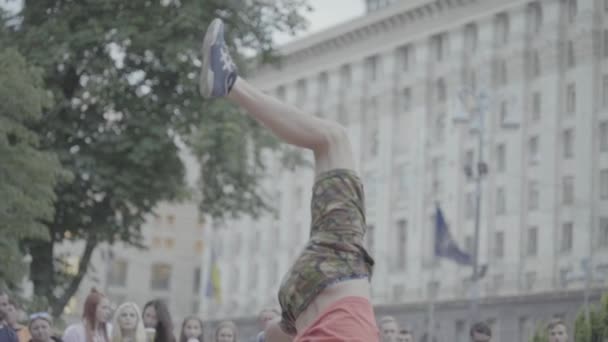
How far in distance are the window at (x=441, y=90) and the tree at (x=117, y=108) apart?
151 ft

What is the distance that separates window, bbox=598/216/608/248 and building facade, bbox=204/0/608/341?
0.09 metres

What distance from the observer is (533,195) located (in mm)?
75938

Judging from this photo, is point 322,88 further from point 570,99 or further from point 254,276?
point 570,99

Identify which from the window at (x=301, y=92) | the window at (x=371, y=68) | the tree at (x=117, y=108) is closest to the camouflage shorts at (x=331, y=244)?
the tree at (x=117, y=108)

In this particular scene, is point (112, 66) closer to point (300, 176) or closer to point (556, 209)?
point (556, 209)

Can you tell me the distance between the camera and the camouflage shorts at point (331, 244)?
7.21m

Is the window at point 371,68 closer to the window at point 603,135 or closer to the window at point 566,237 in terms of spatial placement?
the window at point 566,237

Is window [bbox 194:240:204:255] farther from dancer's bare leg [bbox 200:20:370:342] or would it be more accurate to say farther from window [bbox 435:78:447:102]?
dancer's bare leg [bbox 200:20:370:342]

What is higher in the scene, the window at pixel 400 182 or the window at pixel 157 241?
the window at pixel 157 241

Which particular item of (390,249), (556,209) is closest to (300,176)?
(390,249)

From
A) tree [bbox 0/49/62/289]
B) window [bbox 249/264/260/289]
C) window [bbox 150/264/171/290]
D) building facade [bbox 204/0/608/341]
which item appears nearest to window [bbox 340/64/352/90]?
building facade [bbox 204/0/608/341]

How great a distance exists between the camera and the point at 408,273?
83.6 m

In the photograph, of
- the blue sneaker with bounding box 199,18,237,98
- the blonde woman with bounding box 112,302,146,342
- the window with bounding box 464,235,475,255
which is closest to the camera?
the blue sneaker with bounding box 199,18,237,98

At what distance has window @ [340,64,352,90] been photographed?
92625 mm
